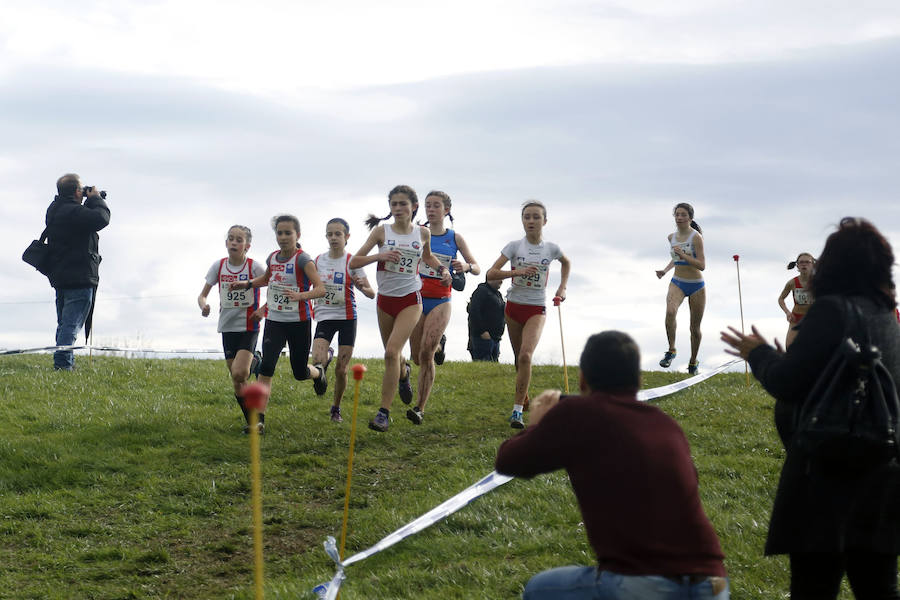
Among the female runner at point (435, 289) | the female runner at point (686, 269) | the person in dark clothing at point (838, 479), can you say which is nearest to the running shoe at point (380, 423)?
the female runner at point (435, 289)

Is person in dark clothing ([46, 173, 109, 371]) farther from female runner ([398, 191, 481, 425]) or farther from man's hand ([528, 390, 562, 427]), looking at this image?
man's hand ([528, 390, 562, 427])

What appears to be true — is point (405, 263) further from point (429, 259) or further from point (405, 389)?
point (405, 389)

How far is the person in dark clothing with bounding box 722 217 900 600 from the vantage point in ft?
13.7


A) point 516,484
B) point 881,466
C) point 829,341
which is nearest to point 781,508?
point 881,466

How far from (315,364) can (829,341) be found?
873cm

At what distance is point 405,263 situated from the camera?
426 inches

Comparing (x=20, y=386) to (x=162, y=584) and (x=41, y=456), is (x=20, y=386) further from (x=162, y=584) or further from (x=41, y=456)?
(x=162, y=584)

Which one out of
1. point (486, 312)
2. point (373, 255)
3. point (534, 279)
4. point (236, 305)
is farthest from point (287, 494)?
point (486, 312)

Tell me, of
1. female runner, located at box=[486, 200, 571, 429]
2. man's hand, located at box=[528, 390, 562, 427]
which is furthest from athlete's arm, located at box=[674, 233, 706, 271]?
man's hand, located at box=[528, 390, 562, 427]

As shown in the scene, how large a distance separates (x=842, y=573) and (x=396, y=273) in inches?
282

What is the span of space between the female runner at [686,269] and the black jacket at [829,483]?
36.3ft

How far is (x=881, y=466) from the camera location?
423cm

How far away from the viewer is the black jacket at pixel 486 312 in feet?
66.2

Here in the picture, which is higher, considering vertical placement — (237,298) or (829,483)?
(237,298)
